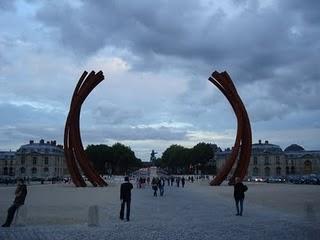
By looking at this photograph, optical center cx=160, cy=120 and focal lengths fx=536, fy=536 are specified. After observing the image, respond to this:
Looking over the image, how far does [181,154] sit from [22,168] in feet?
181

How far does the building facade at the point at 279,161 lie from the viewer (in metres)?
169

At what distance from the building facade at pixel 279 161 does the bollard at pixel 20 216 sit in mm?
149454

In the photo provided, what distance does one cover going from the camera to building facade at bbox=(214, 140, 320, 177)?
169m

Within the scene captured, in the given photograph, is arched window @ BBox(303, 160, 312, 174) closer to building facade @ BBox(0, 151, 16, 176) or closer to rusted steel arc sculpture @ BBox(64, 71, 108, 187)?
building facade @ BBox(0, 151, 16, 176)

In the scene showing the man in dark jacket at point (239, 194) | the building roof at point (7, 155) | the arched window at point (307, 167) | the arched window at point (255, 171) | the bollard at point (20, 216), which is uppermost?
the building roof at point (7, 155)

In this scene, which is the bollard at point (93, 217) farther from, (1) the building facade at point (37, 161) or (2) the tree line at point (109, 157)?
Answer: (1) the building facade at point (37, 161)

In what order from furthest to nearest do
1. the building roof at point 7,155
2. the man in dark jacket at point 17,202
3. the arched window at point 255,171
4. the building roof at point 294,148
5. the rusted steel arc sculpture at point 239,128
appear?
the building roof at point 294,148, the building roof at point 7,155, the arched window at point 255,171, the rusted steel arc sculpture at point 239,128, the man in dark jacket at point 17,202

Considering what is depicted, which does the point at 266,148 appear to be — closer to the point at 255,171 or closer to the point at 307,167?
the point at 255,171

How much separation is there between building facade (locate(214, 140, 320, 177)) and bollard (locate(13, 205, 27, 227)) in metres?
149

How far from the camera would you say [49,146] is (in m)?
170

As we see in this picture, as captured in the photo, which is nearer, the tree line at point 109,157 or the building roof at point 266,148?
the tree line at point 109,157

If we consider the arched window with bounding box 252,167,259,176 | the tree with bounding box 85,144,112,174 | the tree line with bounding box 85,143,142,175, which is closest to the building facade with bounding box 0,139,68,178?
the tree line with bounding box 85,143,142,175

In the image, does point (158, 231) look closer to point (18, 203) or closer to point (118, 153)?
point (18, 203)

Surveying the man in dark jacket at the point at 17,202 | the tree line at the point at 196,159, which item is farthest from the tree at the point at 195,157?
the man in dark jacket at the point at 17,202
